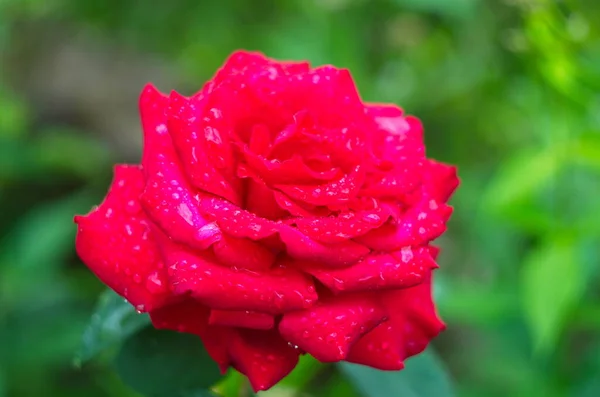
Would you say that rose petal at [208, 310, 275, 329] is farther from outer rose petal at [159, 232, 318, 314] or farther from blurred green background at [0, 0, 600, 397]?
blurred green background at [0, 0, 600, 397]

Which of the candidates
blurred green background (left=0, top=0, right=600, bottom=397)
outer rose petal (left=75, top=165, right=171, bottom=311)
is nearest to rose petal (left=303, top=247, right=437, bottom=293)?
outer rose petal (left=75, top=165, right=171, bottom=311)

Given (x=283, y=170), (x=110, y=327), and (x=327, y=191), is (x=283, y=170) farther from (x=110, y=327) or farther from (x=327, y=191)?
(x=110, y=327)

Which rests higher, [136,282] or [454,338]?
[136,282]

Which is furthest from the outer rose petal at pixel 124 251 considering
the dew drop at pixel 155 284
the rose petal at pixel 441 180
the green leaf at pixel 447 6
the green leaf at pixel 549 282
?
the green leaf at pixel 447 6

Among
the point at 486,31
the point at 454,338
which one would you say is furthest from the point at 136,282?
the point at 454,338

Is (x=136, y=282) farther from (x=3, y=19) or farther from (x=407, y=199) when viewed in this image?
(x=3, y=19)

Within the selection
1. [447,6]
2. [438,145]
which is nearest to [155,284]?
[447,6]
